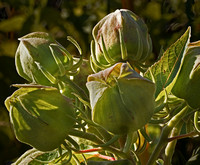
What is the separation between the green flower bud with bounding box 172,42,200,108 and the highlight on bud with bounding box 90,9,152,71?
93 mm

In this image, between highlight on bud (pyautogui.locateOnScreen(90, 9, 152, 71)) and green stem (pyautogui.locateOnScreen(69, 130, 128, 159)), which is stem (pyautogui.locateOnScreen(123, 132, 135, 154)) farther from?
highlight on bud (pyautogui.locateOnScreen(90, 9, 152, 71))

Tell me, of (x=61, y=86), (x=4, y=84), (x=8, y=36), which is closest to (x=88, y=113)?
(x=61, y=86)

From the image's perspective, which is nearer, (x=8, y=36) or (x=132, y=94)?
(x=132, y=94)

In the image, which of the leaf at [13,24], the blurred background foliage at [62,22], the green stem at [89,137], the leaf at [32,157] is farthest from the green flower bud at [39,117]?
the leaf at [13,24]

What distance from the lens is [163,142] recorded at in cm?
72

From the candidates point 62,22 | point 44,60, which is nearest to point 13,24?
point 62,22

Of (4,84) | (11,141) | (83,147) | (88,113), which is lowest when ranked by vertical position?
(11,141)

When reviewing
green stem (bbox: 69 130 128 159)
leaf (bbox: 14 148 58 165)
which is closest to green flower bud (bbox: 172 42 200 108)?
green stem (bbox: 69 130 128 159)

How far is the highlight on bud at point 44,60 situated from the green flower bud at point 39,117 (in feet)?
0.33

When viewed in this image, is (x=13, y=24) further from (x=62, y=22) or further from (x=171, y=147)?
(x=171, y=147)

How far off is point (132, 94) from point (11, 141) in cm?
118

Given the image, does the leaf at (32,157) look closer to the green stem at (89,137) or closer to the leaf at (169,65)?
the green stem at (89,137)

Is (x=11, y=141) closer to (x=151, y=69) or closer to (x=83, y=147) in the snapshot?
(x=83, y=147)

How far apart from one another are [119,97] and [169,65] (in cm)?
18
